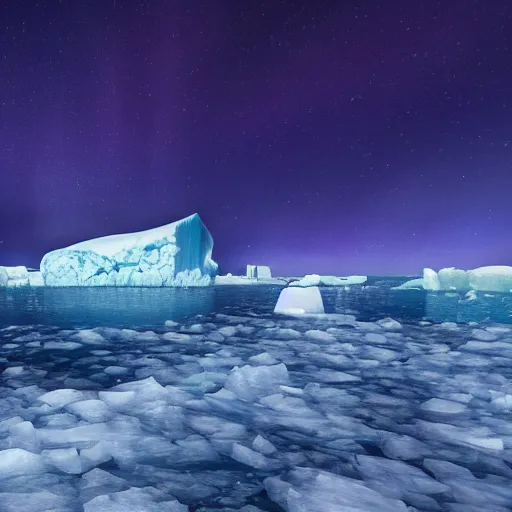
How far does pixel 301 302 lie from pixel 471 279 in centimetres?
3020

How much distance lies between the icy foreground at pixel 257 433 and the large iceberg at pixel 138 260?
97.2ft

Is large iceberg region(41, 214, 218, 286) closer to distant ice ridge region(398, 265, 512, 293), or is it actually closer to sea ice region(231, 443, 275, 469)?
distant ice ridge region(398, 265, 512, 293)

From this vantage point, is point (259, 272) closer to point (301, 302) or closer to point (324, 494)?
point (301, 302)

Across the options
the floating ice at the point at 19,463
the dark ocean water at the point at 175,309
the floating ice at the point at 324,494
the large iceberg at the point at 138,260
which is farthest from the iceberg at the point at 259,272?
the floating ice at the point at 324,494

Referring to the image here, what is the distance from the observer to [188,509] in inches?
67.4

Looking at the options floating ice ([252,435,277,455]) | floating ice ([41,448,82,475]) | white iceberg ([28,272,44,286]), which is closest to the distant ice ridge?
floating ice ([252,435,277,455])

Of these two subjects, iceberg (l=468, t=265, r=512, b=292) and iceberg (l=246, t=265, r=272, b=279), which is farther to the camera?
iceberg (l=246, t=265, r=272, b=279)

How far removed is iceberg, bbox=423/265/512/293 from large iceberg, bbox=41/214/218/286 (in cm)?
2337

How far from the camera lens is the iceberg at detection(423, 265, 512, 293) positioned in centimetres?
3134

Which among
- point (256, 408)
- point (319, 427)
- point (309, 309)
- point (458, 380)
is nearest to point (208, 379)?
point (256, 408)

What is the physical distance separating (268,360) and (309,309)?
621cm

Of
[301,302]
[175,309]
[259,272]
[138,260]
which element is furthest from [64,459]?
[259,272]

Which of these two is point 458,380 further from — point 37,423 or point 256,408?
point 37,423

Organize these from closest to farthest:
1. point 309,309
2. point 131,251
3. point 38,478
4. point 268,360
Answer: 1. point 38,478
2. point 268,360
3. point 309,309
4. point 131,251
